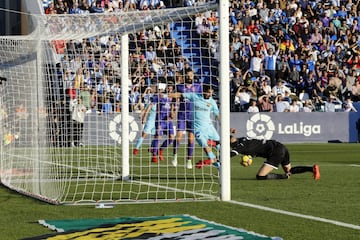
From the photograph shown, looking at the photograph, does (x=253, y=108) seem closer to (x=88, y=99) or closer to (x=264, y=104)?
(x=264, y=104)

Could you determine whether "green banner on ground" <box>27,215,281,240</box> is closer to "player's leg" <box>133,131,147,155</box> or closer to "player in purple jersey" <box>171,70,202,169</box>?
"player in purple jersey" <box>171,70,202,169</box>

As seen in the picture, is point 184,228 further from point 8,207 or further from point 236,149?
point 236,149

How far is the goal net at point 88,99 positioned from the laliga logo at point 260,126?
11.3 m

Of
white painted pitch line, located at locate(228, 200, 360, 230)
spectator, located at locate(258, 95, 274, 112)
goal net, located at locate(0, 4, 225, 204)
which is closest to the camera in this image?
white painted pitch line, located at locate(228, 200, 360, 230)

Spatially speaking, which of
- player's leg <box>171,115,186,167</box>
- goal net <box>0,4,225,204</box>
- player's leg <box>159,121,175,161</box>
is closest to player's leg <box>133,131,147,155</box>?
goal net <box>0,4,225,204</box>

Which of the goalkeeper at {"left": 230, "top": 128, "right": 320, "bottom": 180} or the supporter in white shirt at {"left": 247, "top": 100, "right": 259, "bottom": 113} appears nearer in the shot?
the goalkeeper at {"left": 230, "top": 128, "right": 320, "bottom": 180}

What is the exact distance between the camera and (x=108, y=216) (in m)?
10.5

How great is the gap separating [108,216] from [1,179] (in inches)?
261

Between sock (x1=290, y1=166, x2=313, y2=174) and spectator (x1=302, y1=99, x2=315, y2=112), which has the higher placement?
spectator (x1=302, y1=99, x2=315, y2=112)

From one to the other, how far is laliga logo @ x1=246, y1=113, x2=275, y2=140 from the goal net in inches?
445

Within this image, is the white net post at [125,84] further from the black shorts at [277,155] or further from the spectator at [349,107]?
the spectator at [349,107]

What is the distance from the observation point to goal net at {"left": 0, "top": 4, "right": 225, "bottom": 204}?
1339 centimetres

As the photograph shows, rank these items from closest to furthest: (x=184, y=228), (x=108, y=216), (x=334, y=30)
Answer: (x=184, y=228), (x=108, y=216), (x=334, y=30)

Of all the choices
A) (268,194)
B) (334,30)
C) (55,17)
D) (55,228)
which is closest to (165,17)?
(55,17)
